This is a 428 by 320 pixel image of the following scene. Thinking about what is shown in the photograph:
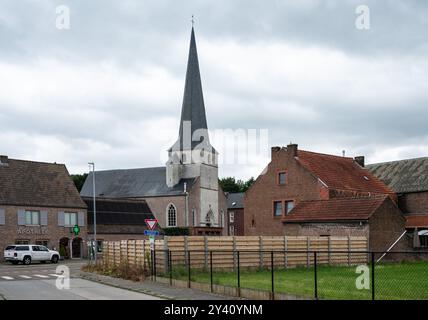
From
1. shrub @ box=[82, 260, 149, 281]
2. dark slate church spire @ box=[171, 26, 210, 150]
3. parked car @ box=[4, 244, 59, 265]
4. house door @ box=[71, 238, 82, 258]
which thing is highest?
dark slate church spire @ box=[171, 26, 210, 150]

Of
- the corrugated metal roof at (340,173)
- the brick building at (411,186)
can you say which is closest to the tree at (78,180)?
the brick building at (411,186)

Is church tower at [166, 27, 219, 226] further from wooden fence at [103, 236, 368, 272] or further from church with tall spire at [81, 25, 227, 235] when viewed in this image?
wooden fence at [103, 236, 368, 272]

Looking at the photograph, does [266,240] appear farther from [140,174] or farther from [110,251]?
[140,174]

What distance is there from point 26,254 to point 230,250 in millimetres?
31208

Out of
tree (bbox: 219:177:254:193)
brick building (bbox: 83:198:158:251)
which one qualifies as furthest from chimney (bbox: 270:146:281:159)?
tree (bbox: 219:177:254:193)

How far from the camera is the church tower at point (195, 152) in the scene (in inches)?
3807

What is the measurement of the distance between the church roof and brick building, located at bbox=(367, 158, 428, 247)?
39638 millimetres

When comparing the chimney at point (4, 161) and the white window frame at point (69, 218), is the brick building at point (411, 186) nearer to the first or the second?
the white window frame at point (69, 218)

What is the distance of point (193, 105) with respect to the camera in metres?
97.1

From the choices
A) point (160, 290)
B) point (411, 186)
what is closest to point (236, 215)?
point (411, 186)

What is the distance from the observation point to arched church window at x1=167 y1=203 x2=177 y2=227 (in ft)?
316

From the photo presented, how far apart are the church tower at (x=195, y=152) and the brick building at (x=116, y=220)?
18.0 m

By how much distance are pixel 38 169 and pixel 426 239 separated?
38595 mm

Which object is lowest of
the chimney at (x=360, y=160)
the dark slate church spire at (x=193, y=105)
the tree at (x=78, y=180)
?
the tree at (x=78, y=180)
